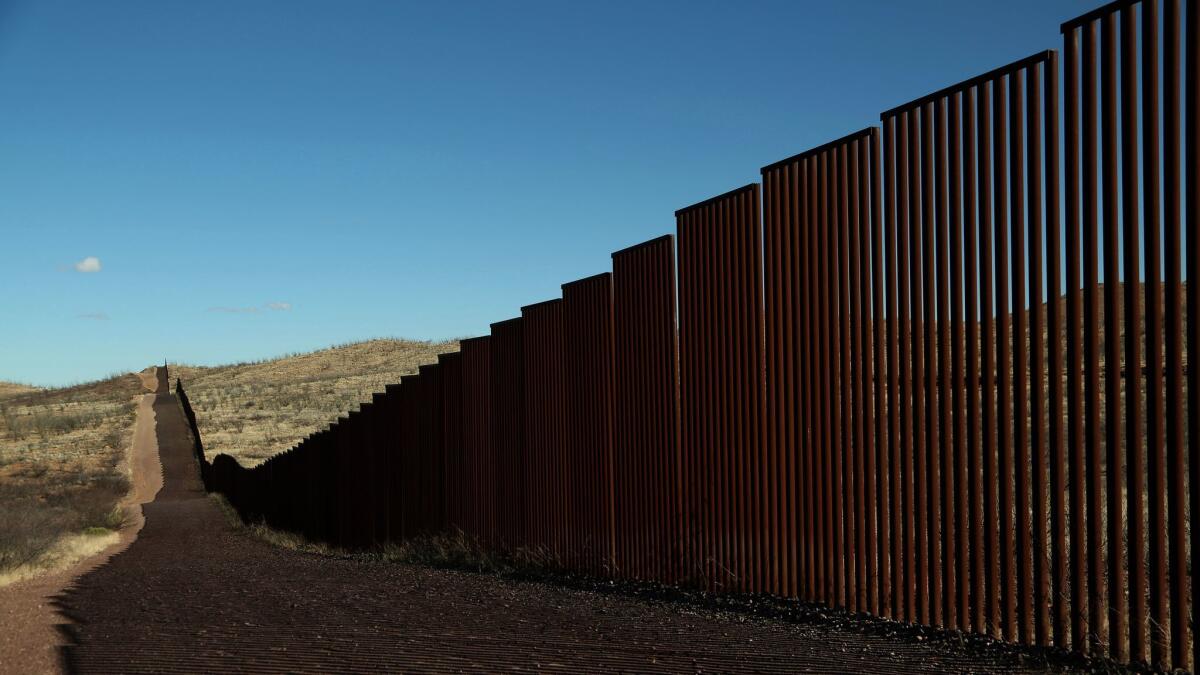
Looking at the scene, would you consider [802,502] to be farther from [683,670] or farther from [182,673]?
[182,673]

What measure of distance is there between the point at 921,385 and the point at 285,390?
69204 mm

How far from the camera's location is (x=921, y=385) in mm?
7270

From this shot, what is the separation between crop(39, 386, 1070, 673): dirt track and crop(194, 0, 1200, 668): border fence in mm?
680

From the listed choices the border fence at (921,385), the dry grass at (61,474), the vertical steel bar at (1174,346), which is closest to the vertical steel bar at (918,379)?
the border fence at (921,385)

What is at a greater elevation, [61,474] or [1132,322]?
[1132,322]

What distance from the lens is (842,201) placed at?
316 inches

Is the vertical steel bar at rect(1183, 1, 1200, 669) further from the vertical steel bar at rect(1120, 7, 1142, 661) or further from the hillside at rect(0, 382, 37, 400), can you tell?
the hillside at rect(0, 382, 37, 400)

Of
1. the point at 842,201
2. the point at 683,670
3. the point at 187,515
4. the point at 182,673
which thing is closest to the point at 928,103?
the point at 842,201

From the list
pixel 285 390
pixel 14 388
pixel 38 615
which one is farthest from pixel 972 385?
pixel 14 388

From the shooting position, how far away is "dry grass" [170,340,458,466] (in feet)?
168

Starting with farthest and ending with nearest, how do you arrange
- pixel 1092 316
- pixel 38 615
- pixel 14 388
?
pixel 14 388 < pixel 38 615 < pixel 1092 316

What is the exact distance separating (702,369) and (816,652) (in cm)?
358

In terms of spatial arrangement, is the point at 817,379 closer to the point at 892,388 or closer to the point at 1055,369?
the point at 892,388

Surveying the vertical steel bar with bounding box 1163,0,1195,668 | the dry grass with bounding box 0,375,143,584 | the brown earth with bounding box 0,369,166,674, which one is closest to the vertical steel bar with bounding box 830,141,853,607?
the vertical steel bar with bounding box 1163,0,1195,668
